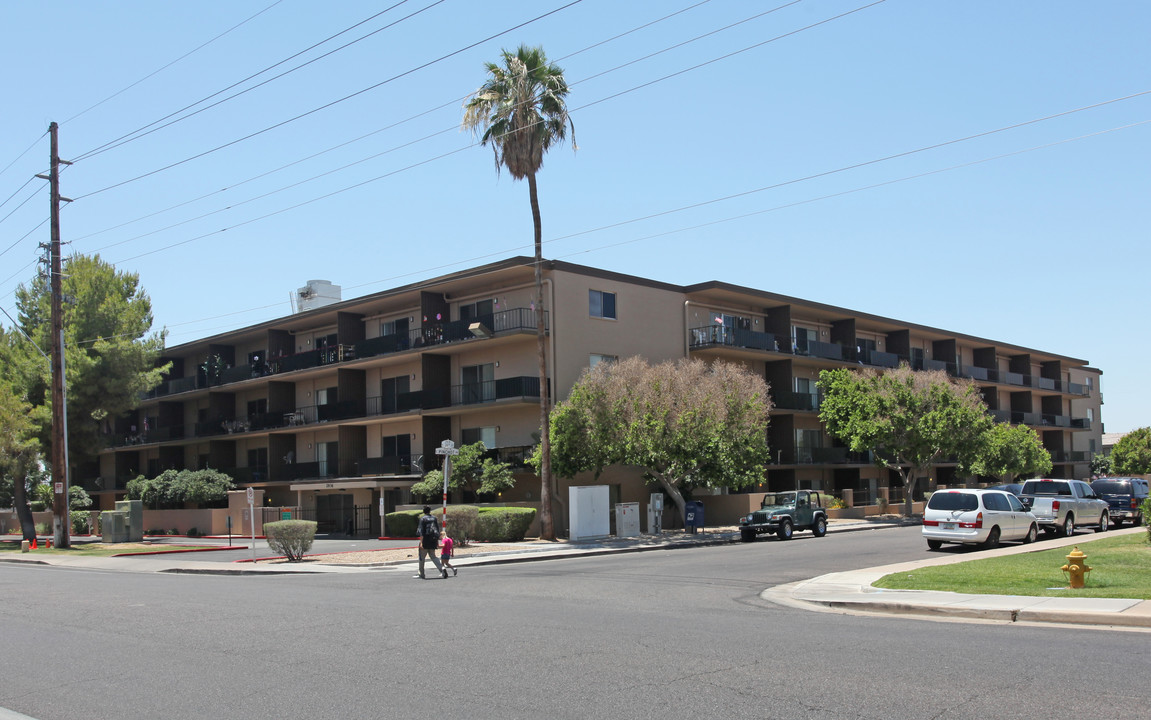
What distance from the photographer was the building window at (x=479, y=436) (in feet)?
139

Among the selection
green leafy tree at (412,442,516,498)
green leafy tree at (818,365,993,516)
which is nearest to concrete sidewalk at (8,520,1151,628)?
green leafy tree at (412,442,516,498)

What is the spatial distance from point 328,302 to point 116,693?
48.7 meters

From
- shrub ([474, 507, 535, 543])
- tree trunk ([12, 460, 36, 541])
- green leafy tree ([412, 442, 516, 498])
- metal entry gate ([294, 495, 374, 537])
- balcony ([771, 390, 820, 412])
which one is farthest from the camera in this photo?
balcony ([771, 390, 820, 412])

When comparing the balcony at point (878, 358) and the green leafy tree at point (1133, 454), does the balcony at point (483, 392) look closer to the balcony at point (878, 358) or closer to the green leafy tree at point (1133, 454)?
the balcony at point (878, 358)

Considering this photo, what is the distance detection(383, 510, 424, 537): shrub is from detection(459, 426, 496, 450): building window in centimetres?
502

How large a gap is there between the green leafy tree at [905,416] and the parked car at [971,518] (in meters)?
20.2

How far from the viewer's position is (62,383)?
37.0m

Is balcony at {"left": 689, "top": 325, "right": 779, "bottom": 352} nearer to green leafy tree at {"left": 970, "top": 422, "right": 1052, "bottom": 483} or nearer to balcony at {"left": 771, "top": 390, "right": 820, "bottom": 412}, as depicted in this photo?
balcony at {"left": 771, "top": 390, "right": 820, "bottom": 412}

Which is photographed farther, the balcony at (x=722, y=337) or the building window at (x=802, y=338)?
the building window at (x=802, y=338)

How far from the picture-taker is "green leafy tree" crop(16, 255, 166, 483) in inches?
1779

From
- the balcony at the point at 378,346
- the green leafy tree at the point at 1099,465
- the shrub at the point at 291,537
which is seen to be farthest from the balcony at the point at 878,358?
the green leafy tree at the point at 1099,465

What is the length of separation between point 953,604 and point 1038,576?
397cm

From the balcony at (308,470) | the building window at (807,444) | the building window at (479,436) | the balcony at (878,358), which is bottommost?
the balcony at (308,470)

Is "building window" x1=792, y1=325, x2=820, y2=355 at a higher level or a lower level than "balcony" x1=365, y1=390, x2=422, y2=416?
higher
